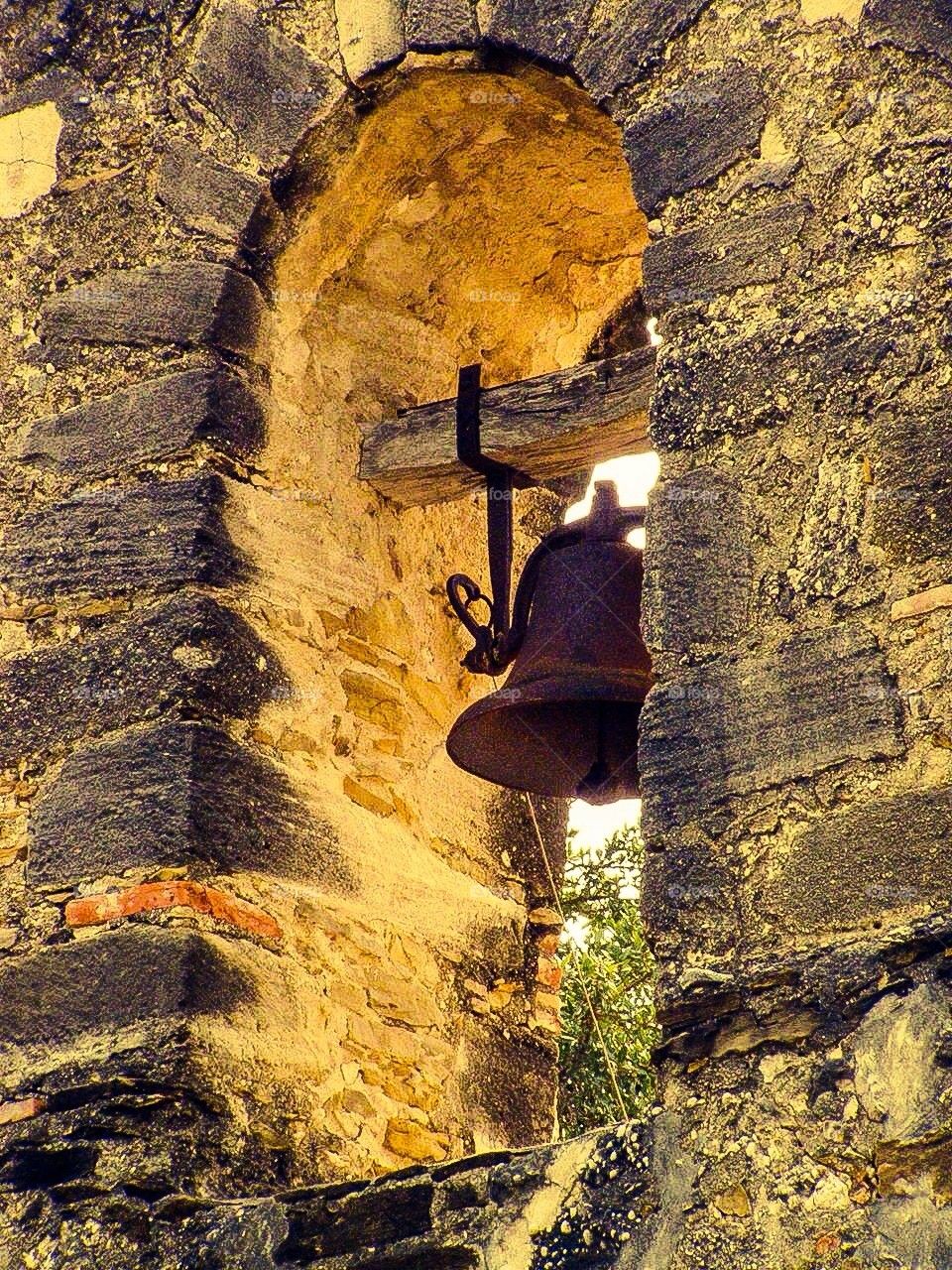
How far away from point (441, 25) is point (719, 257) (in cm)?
78

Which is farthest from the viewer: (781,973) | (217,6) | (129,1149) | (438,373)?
(438,373)

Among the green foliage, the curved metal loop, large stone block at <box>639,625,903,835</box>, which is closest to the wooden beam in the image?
A: the curved metal loop

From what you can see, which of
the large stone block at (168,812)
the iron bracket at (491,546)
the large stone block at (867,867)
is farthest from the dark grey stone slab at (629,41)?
the large stone block at (867,867)

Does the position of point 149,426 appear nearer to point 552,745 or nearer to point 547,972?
point 552,745

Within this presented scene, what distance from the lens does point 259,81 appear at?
370 cm

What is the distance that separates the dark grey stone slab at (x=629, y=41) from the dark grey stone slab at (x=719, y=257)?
1.12 ft

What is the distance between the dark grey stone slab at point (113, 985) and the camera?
120 inches

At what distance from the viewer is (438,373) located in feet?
13.4

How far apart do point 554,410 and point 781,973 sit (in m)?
1.33

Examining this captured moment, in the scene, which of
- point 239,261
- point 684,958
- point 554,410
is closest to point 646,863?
point 684,958

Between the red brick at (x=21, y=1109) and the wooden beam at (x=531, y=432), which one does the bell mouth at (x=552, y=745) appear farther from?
the red brick at (x=21, y=1109)

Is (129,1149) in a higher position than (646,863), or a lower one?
lower

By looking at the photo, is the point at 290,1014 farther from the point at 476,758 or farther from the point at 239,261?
the point at 239,261

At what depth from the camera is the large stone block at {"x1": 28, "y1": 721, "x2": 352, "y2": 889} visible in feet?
10.5
